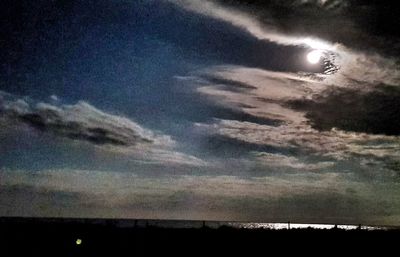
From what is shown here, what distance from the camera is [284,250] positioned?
105ft

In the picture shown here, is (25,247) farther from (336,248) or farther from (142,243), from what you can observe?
(336,248)

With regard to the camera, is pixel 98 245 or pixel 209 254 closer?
Result: pixel 209 254

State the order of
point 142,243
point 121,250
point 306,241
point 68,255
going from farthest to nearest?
point 306,241 → point 142,243 → point 121,250 → point 68,255

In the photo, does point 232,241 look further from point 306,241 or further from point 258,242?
point 306,241

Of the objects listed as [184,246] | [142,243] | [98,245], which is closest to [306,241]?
Answer: [184,246]

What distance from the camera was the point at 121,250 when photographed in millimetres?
31203

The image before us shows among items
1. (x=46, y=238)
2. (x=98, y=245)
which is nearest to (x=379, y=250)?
(x=98, y=245)

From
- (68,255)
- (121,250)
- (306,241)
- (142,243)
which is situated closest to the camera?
(68,255)

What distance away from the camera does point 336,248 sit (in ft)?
108

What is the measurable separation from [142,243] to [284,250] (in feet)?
36.1

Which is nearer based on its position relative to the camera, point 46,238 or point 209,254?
point 209,254

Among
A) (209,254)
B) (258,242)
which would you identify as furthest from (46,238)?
(258,242)

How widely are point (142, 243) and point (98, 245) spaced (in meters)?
3.56

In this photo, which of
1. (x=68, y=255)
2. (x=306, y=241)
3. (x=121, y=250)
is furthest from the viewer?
(x=306, y=241)
